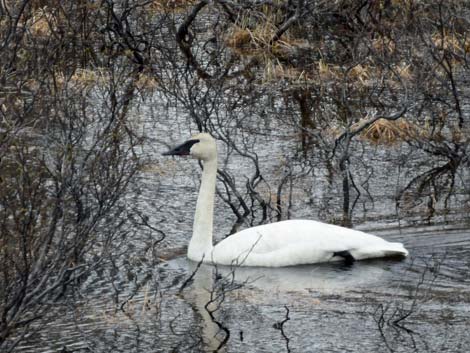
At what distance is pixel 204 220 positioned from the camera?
410 inches

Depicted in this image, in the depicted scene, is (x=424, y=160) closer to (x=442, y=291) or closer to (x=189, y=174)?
(x=189, y=174)

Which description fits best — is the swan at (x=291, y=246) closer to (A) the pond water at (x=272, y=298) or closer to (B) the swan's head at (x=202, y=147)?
(A) the pond water at (x=272, y=298)

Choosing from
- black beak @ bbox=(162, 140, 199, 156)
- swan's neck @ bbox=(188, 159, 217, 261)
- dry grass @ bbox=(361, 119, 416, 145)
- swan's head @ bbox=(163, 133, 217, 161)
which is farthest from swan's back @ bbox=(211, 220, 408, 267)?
dry grass @ bbox=(361, 119, 416, 145)

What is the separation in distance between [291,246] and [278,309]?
1192 mm

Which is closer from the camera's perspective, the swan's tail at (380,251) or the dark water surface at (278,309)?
the dark water surface at (278,309)

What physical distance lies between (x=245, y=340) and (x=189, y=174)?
15.1ft

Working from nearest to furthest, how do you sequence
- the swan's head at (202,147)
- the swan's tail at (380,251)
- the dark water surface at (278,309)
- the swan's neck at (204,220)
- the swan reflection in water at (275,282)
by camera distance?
the dark water surface at (278,309), the swan reflection in water at (275,282), the swan's tail at (380,251), the swan's neck at (204,220), the swan's head at (202,147)

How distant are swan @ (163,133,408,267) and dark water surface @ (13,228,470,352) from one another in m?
0.08

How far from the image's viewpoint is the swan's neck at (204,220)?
10281 mm

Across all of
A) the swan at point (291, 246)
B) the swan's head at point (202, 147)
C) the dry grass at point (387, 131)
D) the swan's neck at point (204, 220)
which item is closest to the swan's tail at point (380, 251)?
the swan at point (291, 246)

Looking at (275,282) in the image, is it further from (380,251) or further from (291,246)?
(380,251)

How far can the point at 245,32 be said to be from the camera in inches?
734

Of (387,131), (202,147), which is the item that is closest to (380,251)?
(202,147)

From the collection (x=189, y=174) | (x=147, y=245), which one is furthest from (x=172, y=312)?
(x=189, y=174)
